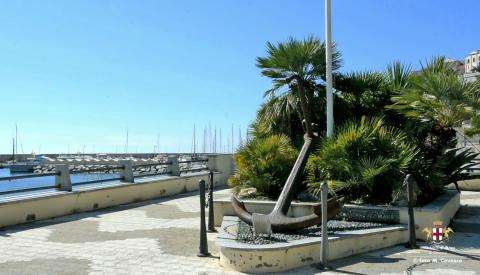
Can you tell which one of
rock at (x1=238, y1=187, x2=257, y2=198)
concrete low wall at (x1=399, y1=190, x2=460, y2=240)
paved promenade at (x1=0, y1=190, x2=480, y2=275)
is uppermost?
rock at (x1=238, y1=187, x2=257, y2=198)

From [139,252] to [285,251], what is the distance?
247cm

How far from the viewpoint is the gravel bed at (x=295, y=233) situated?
690 cm

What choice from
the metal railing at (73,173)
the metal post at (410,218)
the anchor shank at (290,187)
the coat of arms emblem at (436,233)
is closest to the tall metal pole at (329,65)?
the anchor shank at (290,187)

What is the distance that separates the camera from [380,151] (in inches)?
362

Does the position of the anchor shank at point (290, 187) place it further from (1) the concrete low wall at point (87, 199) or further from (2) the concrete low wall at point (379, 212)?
→ (1) the concrete low wall at point (87, 199)

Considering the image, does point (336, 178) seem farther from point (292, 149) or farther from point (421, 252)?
point (421, 252)

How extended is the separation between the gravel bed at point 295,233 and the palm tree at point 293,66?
3046 millimetres

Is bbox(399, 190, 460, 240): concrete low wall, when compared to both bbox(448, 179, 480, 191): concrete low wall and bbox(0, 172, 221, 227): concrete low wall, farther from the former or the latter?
bbox(448, 179, 480, 191): concrete low wall

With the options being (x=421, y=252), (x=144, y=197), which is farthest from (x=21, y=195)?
(x=421, y=252)

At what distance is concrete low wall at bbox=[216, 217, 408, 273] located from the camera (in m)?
6.29

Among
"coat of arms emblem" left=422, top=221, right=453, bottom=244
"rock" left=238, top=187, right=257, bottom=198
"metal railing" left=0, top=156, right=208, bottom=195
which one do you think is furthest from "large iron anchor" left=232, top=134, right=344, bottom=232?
"metal railing" left=0, top=156, right=208, bottom=195

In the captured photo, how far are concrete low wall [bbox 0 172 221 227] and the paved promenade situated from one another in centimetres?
38

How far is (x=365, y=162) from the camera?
29.3 feet

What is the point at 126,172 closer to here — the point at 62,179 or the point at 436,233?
the point at 62,179
